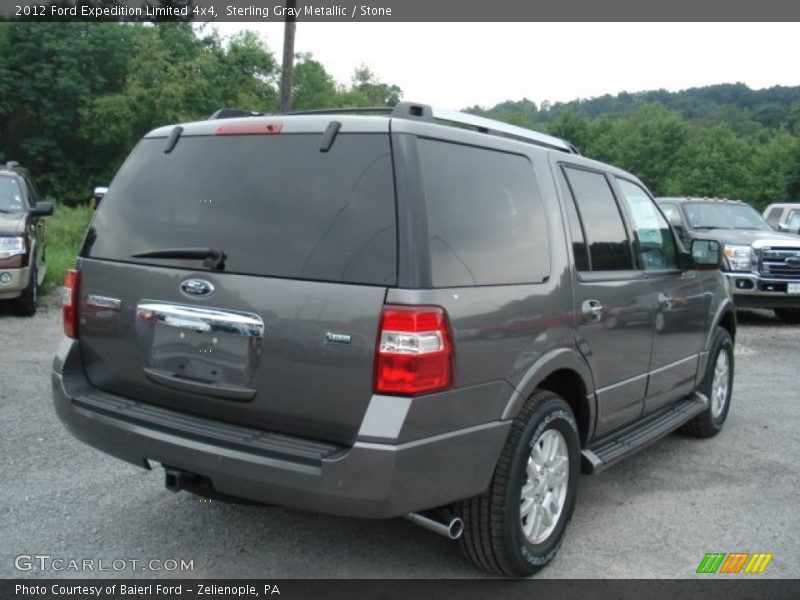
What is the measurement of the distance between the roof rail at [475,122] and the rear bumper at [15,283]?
23.8 feet

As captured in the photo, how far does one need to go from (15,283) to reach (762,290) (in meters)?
10.1

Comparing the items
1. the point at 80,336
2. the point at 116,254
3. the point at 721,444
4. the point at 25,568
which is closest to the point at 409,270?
the point at 116,254

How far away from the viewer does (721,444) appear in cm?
560

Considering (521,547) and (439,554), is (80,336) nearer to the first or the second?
(439,554)

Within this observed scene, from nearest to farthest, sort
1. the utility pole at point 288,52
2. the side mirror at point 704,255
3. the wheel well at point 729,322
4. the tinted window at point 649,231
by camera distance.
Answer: the tinted window at point 649,231, the side mirror at point 704,255, the wheel well at point 729,322, the utility pole at point 288,52

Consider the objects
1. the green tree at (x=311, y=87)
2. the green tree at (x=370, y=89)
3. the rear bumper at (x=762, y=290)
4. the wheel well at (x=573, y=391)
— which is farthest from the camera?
the green tree at (x=370, y=89)

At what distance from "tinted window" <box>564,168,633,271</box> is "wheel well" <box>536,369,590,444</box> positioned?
0.60 m

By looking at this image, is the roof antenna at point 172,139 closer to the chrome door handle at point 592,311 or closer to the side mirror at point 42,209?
the chrome door handle at point 592,311

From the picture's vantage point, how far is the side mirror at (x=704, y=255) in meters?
5.13

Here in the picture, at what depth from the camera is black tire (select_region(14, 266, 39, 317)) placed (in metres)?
9.54

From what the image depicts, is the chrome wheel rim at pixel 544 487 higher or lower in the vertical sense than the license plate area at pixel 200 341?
lower

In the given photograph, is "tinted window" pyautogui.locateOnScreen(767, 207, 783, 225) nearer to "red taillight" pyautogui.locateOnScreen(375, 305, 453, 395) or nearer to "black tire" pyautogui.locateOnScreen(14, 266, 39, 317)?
"black tire" pyautogui.locateOnScreen(14, 266, 39, 317)

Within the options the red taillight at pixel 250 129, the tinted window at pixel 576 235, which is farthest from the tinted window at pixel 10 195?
the tinted window at pixel 576 235

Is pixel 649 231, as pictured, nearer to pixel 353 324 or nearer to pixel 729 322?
pixel 729 322
